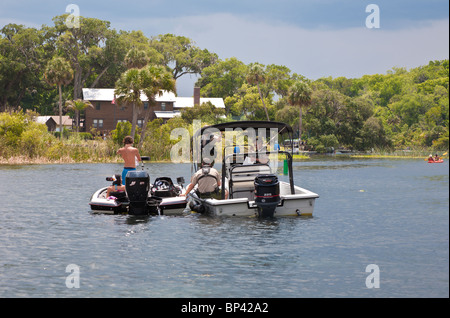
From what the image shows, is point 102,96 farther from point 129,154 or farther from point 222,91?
point 129,154

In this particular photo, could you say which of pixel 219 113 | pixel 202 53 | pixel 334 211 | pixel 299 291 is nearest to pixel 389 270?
pixel 299 291

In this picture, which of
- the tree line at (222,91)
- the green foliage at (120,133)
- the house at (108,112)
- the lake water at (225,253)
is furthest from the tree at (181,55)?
the lake water at (225,253)

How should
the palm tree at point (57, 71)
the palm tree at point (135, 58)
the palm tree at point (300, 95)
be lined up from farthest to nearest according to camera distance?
the palm tree at point (300, 95) < the palm tree at point (57, 71) < the palm tree at point (135, 58)

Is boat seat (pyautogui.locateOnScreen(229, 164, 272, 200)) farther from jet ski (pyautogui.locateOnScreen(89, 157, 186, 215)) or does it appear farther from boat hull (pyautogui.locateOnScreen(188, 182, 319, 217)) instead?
jet ski (pyautogui.locateOnScreen(89, 157, 186, 215))

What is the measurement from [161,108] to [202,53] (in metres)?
38.2

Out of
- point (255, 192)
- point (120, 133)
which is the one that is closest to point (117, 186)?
point (255, 192)

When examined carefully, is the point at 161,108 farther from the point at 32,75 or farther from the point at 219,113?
the point at 32,75

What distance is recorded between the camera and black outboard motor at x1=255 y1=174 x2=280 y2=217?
2014 cm

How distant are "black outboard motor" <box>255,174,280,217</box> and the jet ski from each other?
3297 millimetres

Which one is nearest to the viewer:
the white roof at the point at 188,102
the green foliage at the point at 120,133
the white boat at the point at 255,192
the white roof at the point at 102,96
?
the white boat at the point at 255,192

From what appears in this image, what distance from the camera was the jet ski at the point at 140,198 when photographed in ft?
68.1

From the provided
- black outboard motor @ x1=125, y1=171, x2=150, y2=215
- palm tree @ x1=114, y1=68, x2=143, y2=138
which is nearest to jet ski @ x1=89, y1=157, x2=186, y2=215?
black outboard motor @ x1=125, y1=171, x2=150, y2=215

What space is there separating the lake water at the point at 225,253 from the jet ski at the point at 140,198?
1.42 feet

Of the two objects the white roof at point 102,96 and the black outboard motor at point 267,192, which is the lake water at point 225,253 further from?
the white roof at point 102,96
